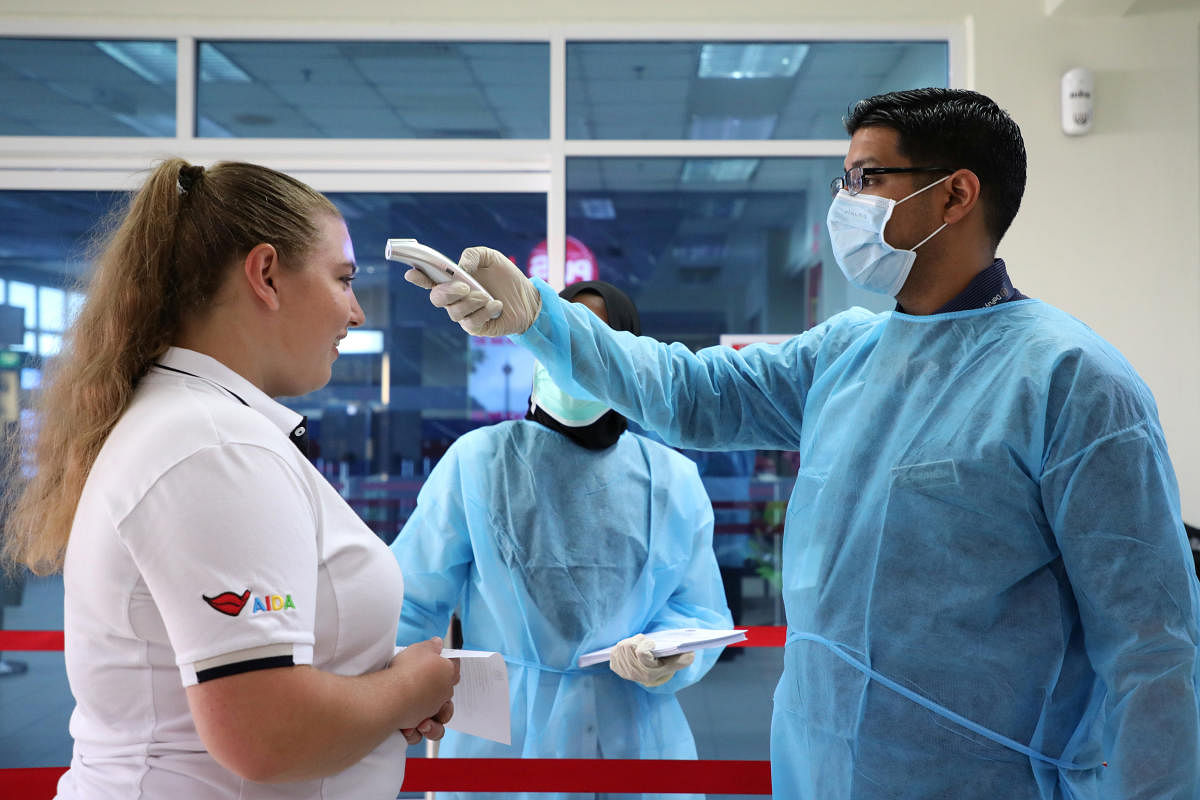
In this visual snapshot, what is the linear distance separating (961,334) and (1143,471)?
1.11 feet

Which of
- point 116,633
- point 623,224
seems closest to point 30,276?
point 623,224

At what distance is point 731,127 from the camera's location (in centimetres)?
363

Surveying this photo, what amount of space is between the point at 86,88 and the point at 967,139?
3623mm

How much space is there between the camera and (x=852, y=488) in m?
1.40

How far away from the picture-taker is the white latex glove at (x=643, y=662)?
1.80 metres

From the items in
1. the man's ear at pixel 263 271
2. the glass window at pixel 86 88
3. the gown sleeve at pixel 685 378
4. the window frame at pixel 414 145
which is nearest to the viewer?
the man's ear at pixel 263 271

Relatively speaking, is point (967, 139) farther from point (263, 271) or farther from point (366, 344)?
point (366, 344)

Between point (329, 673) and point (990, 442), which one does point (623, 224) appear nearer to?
point (990, 442)

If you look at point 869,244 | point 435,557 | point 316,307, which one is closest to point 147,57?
point 435,557

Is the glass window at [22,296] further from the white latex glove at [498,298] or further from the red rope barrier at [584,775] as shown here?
the white latex glove at [498,298]

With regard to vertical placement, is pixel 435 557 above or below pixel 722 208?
below

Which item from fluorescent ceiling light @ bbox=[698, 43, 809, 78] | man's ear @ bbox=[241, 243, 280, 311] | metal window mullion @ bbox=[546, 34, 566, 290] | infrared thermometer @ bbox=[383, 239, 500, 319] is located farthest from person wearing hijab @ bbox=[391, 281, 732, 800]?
fluorescent ceiling light @ bbox=[698, 43, 809, 78]

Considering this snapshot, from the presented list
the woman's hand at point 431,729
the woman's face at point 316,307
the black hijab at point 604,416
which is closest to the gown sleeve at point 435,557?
the black hijab at point 604,416

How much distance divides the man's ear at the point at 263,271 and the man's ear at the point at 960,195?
1.02m
